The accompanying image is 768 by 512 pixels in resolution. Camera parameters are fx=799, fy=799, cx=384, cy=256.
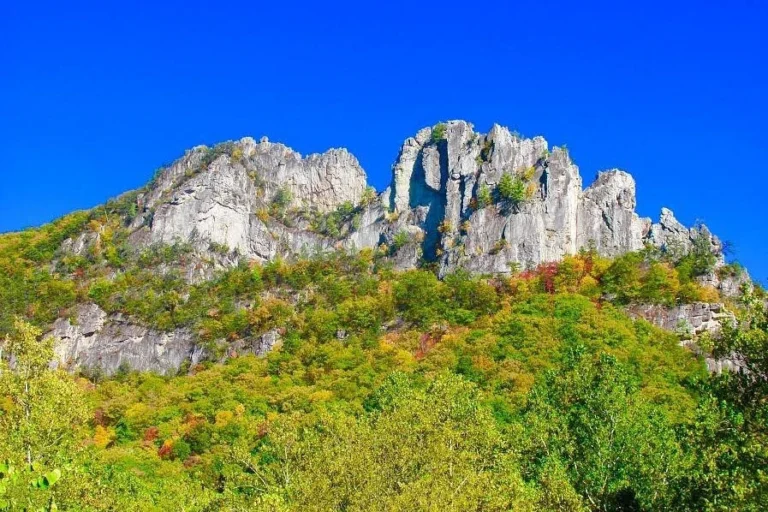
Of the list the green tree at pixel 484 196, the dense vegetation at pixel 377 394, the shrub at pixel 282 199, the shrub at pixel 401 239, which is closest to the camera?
the dense vegetation at pixel 377 394

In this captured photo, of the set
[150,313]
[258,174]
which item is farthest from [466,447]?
[258,174]

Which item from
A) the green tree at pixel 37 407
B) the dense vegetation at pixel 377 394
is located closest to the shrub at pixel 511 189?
the dense vegetation at pixel 377 394

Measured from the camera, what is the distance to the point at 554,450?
30.7 meters

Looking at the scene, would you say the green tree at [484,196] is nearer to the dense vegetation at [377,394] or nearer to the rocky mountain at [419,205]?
the rocky mountain at [419,205]

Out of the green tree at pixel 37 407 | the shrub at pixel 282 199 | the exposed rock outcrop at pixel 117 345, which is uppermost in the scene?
the shrub at pixel 282 199

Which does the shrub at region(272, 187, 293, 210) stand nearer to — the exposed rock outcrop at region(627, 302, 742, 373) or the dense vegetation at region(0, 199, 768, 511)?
the dense vegetation at region(0, 199, 768, 511)

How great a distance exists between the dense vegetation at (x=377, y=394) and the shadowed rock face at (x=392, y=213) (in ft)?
9.07

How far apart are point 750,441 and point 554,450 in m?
13.6

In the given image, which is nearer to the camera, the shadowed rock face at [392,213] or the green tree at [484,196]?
the shadowed rock face at [392,213]

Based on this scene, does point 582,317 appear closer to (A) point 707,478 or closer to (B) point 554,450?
(B) point 554,450

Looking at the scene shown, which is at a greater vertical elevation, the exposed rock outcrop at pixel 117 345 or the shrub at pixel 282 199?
the shrub at pixel 282 199

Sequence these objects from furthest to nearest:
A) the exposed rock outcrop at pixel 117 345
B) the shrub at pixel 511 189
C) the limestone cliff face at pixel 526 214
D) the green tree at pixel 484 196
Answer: the green tree at pixel 484 196 < the shrub at pixel 511 189 < the limestone cliff face at pixel 526 214 < the exposed rock outcrop at pixel 117 345

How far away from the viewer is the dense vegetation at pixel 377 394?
67.7 ft

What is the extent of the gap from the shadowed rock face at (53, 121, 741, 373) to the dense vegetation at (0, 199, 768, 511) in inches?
109
